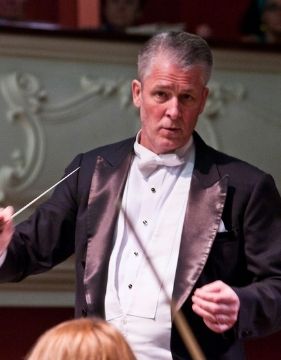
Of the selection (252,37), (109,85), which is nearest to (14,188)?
(109,85)

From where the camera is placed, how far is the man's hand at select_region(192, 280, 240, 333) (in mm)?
2832

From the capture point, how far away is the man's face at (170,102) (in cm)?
309

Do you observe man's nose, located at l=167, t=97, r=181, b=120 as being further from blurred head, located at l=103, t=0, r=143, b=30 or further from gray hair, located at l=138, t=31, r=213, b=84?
blurred head, located at l=103, t=0, r=143, b=30

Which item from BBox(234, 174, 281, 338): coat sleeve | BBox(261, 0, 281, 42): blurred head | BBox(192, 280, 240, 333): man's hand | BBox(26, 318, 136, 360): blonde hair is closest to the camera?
BBox(26, 318, 136, 360): blonde hair

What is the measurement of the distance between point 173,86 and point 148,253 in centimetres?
39

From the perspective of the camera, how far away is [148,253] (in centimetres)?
305

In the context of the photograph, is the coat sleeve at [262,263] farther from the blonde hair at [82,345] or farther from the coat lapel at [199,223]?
the blonde hair at [82,345]

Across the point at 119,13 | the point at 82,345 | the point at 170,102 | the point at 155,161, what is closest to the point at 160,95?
the point at 170,102

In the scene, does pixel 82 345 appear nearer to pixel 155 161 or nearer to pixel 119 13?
pixel 155 161

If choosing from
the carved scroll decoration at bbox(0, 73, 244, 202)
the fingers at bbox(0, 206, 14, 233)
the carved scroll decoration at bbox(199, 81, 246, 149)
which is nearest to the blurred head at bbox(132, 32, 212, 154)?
the fingers at bbox(0, 206, 14, 233)

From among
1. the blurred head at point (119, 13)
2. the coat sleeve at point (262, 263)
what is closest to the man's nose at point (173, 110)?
the coat sleeve at point (262, 263)

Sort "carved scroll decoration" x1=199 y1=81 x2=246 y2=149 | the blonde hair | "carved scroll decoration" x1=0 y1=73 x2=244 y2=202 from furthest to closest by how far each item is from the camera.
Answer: "carved scroll decoration" x1=199 y1=81 x2=246 y2=149, "carved scroll decoration" x1=0 y1=73 x2=244 y2=202, the blonde hair

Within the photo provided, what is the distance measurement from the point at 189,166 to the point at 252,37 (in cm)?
247

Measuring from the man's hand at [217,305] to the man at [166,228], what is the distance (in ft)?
0.11
